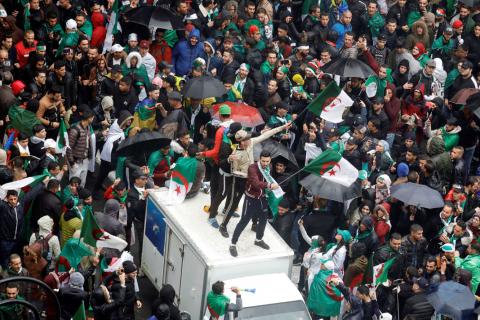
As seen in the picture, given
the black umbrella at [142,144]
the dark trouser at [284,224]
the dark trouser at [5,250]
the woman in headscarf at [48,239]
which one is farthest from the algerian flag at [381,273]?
the dark trouser at [5,250]

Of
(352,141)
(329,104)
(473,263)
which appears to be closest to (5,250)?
(329,104)

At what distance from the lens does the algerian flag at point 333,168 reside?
1767 cm

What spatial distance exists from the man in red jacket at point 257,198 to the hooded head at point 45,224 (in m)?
2.84

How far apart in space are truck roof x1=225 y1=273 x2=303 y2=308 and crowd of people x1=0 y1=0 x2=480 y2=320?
56 centimetres

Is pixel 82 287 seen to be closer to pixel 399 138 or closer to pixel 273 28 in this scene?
pixel 399 138

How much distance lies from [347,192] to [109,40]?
7.22 metres

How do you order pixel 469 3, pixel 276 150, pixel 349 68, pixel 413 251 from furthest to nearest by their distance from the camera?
pixel 469 3 < pixel 349 68 < pixel 276 150 < pixel 413 251

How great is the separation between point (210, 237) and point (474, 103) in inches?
276

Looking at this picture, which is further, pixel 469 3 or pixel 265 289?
pixel 469 3

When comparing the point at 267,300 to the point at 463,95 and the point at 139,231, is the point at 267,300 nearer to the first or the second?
the point at 139,231

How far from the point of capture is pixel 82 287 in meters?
15.9

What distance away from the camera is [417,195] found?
61.9 feet

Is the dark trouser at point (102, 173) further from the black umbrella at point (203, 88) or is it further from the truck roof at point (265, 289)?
the truck roof at point (265, 289)

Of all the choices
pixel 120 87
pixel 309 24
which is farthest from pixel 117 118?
pixel 309 24
